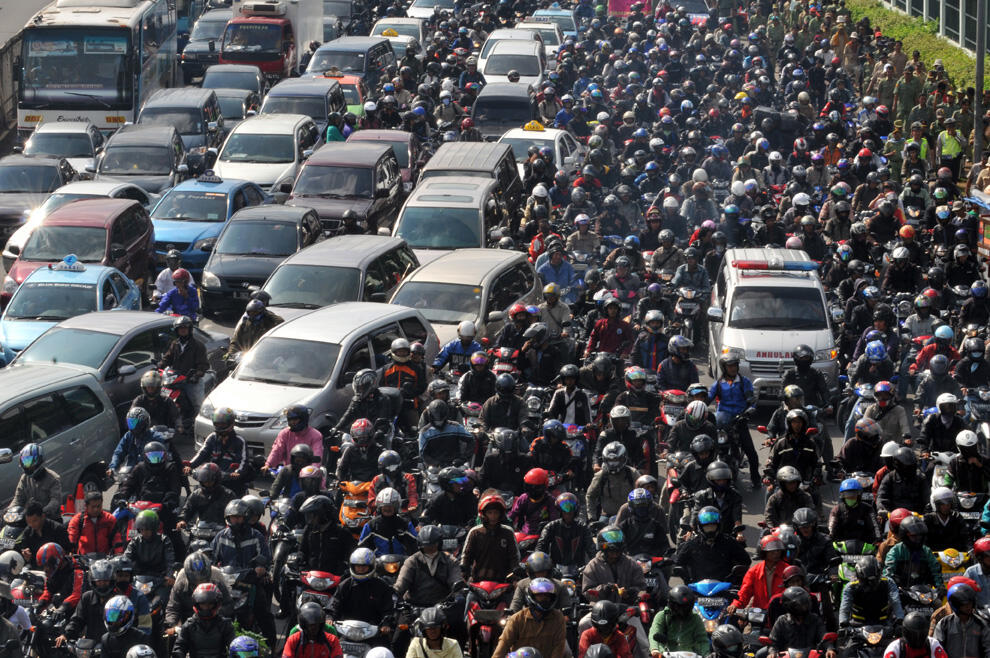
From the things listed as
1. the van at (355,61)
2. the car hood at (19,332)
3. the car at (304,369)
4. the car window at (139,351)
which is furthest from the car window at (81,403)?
the van at (355,61)

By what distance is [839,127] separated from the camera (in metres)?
30.9

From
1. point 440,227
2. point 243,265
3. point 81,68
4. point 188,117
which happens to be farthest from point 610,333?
point 81,68

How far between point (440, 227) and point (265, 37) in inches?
719

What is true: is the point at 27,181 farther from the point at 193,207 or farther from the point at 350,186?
the point at 350,186

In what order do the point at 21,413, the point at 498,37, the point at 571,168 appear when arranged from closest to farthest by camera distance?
1. the point at 21,413
2. the point at 571,168
3. the point at 498,37

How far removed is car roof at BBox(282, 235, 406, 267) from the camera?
69.1 feet

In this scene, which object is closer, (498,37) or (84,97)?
(84,97)

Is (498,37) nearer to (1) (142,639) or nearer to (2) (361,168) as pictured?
(2) (361,168)

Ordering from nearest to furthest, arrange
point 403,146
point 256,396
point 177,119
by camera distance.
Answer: point 256,396 → point 403,146 → point 177,119

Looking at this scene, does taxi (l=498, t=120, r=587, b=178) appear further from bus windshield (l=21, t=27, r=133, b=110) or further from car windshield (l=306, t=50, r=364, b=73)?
car windshield (l=306, t=50, r=364, b=73)

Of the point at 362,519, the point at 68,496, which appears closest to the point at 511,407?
the point at 362,519

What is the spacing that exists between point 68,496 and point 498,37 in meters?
27.5

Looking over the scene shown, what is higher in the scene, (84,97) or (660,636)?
(660,636)

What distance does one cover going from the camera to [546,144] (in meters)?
30.0
